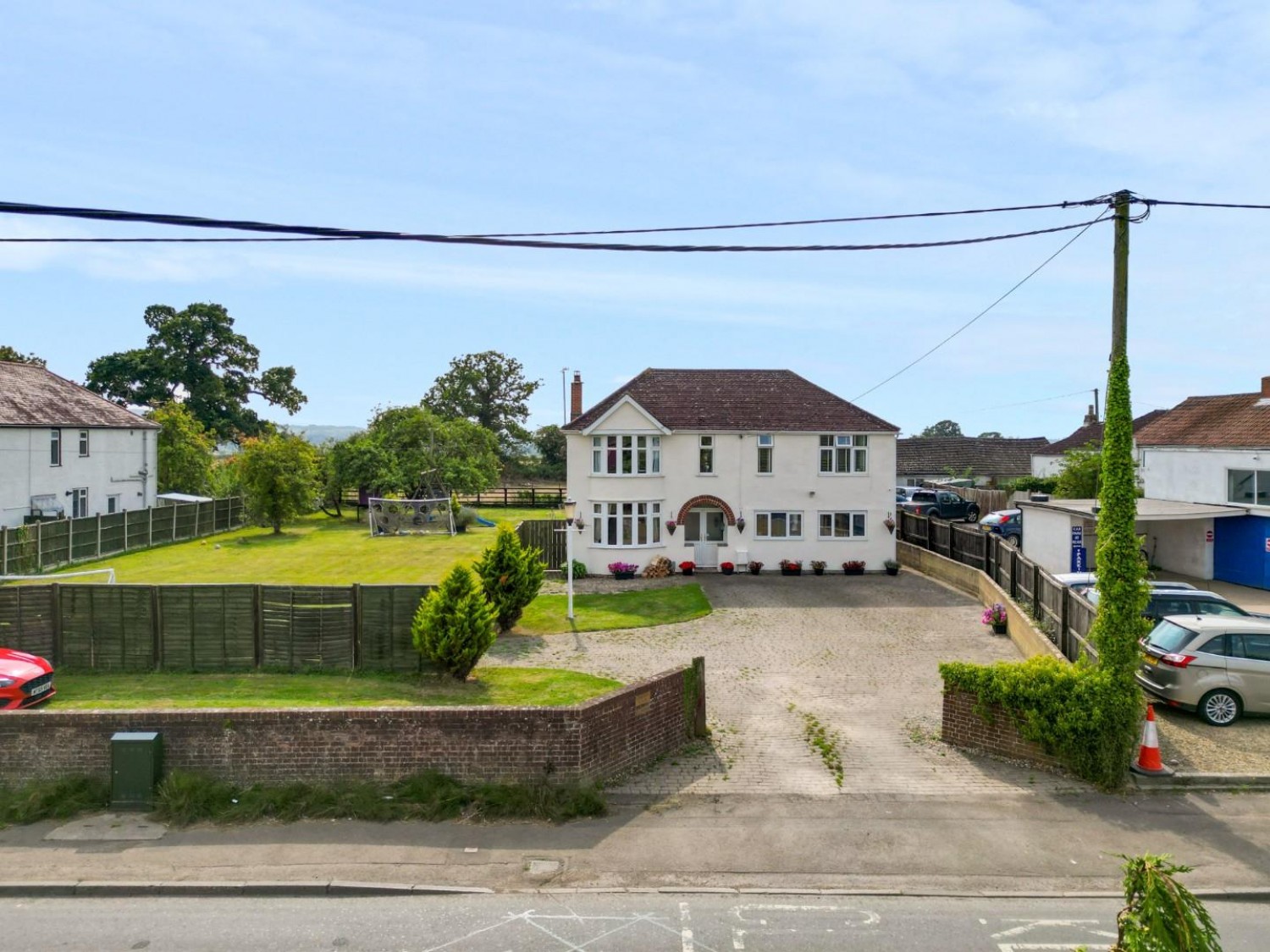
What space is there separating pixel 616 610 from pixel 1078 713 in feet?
49.8

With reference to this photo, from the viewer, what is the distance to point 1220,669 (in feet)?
47.2

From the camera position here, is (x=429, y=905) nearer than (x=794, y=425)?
Yes

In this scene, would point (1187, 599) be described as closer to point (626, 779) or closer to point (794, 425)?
point (626, 779)

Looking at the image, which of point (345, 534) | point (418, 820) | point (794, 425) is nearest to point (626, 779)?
point (418, 820)

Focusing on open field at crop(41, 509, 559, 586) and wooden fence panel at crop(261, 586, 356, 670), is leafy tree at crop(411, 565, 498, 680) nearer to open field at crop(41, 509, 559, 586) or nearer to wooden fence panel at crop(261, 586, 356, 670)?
wooden fence panel at crop(261, 586, 356, 670)

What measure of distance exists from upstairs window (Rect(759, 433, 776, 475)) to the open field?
11.2 meters

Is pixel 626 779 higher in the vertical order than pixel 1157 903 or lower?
lower

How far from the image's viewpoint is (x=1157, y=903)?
4.48 meters

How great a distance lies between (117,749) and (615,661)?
33.9 feet

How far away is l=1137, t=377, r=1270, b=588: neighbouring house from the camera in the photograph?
27.1 meters

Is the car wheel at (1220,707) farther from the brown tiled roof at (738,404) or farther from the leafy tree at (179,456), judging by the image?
the leafy tree at (179,456)

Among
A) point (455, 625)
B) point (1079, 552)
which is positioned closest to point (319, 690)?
point (455, 625)

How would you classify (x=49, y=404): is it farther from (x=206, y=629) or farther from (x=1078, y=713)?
(x=1078, y=713)

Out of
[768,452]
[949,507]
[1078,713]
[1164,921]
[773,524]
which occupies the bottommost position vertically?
[1078,713]
